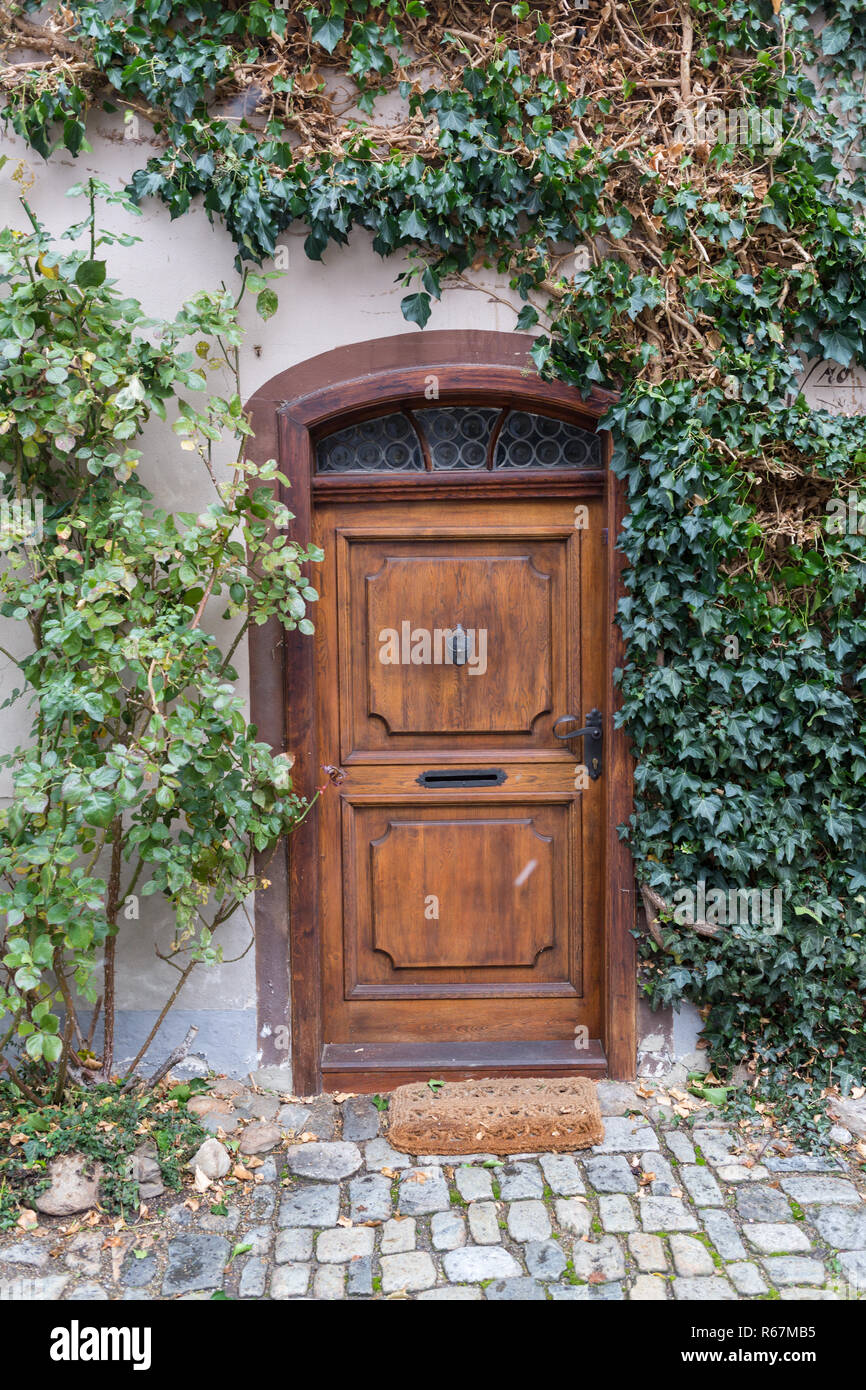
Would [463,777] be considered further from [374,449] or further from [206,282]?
[206,282]

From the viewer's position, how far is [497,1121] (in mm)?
3459

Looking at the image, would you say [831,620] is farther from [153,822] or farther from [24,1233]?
[24,1233]

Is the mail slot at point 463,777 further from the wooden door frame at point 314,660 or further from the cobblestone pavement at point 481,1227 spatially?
the cobblestone pavement at point 481,1227

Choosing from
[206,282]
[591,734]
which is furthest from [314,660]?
[206,282]

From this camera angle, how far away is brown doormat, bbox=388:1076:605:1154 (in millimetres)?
3408

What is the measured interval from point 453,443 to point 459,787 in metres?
1.36

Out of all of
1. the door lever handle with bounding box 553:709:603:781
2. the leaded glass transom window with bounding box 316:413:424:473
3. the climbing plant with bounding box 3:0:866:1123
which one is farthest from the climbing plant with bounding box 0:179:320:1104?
the door lever handle with bounding box 553:709:603:781

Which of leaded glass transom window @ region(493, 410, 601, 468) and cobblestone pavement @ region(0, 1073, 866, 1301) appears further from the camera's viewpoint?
leaded glass transom window @ region(493, 410, 601, 468)

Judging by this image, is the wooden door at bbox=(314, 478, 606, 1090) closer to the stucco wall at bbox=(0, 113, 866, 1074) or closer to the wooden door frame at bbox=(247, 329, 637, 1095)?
the wooden door frame at bbox=(247, 329, 637, 1095)

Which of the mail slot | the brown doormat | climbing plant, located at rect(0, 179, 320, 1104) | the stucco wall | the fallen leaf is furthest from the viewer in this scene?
the mail slot

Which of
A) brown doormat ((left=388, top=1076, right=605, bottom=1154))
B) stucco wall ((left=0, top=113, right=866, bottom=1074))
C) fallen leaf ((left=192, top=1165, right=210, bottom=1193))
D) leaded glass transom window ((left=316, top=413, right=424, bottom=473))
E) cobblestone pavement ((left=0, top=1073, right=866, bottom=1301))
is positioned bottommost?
cobblestone pavement ((left=0, top=1073, right=866, bottom=1301))

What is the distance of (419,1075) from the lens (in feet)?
12.5

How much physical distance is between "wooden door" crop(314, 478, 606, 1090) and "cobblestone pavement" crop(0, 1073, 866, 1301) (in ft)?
1.59

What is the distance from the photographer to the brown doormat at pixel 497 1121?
11.2ft
